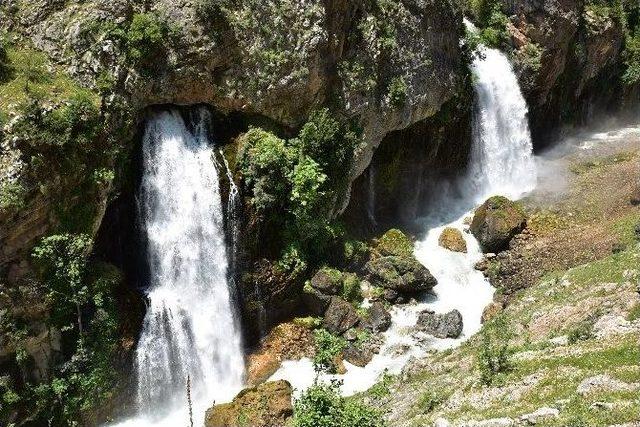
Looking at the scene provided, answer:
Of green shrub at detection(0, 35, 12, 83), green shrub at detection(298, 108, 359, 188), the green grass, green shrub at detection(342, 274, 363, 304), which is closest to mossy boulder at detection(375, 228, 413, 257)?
green shrub at detection(342, 274, 363, 304)

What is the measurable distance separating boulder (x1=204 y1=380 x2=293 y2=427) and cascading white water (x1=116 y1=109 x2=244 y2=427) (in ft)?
4.85

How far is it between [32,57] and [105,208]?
508cm

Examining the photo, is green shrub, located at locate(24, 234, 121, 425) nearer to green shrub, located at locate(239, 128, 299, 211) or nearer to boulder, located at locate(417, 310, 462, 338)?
green shrub, located at locate(239, 128, 299, 211)

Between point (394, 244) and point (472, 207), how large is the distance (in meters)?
6.56

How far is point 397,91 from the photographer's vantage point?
26.2m

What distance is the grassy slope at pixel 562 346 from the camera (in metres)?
11.8

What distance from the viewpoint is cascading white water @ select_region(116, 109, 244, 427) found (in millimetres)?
21094

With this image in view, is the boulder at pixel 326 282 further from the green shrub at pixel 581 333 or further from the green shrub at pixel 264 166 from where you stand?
the green shrub at pixel 581 333

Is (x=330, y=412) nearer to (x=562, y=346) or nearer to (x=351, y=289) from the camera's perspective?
(x=562, y=346)

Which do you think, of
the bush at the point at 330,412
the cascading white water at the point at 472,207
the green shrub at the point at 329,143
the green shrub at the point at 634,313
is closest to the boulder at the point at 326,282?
the cascading white water at the point at 472,207

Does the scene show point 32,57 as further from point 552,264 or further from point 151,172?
point 552,264

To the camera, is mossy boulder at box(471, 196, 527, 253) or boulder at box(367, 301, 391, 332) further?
mossy boulder at box(471, 196, 527, 253)

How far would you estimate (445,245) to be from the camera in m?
28.8

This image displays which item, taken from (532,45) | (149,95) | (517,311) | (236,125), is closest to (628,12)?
(532,45)
